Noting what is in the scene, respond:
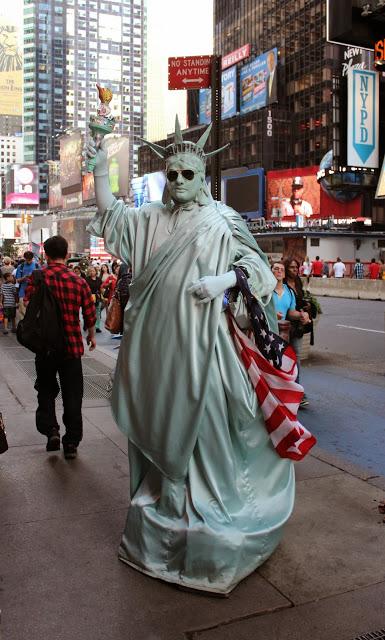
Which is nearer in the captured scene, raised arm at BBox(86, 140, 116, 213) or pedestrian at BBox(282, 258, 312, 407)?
raised arm at BBox(86, 140, 116, 213)

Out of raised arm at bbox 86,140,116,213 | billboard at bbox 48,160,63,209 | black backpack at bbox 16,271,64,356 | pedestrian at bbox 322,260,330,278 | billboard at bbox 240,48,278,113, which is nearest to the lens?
raised arm at bbox 86,140,116,213

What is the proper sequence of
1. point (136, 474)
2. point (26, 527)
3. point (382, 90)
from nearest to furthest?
point (136, 474), point (26, 527), point (382, 90)

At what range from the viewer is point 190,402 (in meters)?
2.83

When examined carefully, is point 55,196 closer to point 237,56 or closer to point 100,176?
point 237,56

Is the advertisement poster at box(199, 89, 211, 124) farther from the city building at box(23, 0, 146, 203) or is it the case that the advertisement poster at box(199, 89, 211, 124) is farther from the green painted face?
the green painted face

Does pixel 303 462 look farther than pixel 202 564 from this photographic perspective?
Yes

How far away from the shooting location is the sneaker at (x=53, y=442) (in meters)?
4.99

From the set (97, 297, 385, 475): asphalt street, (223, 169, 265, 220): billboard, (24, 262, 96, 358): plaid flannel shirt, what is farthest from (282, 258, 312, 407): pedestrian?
(223, 169, 265, 220): billboard

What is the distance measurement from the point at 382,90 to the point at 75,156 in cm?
4588

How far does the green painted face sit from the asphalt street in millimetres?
2770

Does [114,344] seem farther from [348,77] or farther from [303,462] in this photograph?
[348,77]

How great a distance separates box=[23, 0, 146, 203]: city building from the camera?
502 ft

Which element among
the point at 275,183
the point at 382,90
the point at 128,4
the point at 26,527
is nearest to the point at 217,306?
the point at 26,527

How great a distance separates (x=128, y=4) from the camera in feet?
513
